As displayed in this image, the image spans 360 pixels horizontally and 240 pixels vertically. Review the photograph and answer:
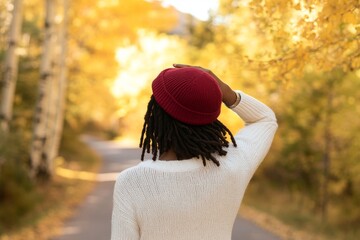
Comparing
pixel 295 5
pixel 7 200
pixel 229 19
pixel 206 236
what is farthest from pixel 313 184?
pixel 206 236

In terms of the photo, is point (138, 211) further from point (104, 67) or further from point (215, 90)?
point (104, 67)

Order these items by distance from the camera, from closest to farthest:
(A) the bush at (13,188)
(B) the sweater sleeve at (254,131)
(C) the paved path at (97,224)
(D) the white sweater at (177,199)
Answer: (D) the white sweater at (177,199) → (B) the sweater sleeve at (254,131) → (C) the paved path at (97,224) → (A) the bush at (13,188)

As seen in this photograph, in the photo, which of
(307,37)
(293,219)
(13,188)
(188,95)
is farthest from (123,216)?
(293,219)

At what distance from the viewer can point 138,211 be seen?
201cm

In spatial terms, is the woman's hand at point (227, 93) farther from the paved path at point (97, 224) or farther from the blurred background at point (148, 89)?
the paved path at point (97, 224)

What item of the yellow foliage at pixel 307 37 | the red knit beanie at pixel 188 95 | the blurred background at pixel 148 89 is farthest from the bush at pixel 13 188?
the red knit beanie at pixel 188 95

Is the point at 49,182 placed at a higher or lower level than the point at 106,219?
lower

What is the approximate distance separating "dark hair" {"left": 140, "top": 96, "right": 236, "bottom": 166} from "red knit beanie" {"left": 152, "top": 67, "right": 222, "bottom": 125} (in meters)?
0.03

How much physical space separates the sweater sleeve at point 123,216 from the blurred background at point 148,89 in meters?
2.15

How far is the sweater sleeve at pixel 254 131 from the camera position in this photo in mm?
2188

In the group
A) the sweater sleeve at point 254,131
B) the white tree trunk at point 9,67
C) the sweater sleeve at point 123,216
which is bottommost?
the white tree trunk at point 9,67

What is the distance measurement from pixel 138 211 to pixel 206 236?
241 millimetres

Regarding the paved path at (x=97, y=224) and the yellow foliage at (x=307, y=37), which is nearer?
the yellow foliage at (x=307, y=37)

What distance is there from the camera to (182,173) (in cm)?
203
